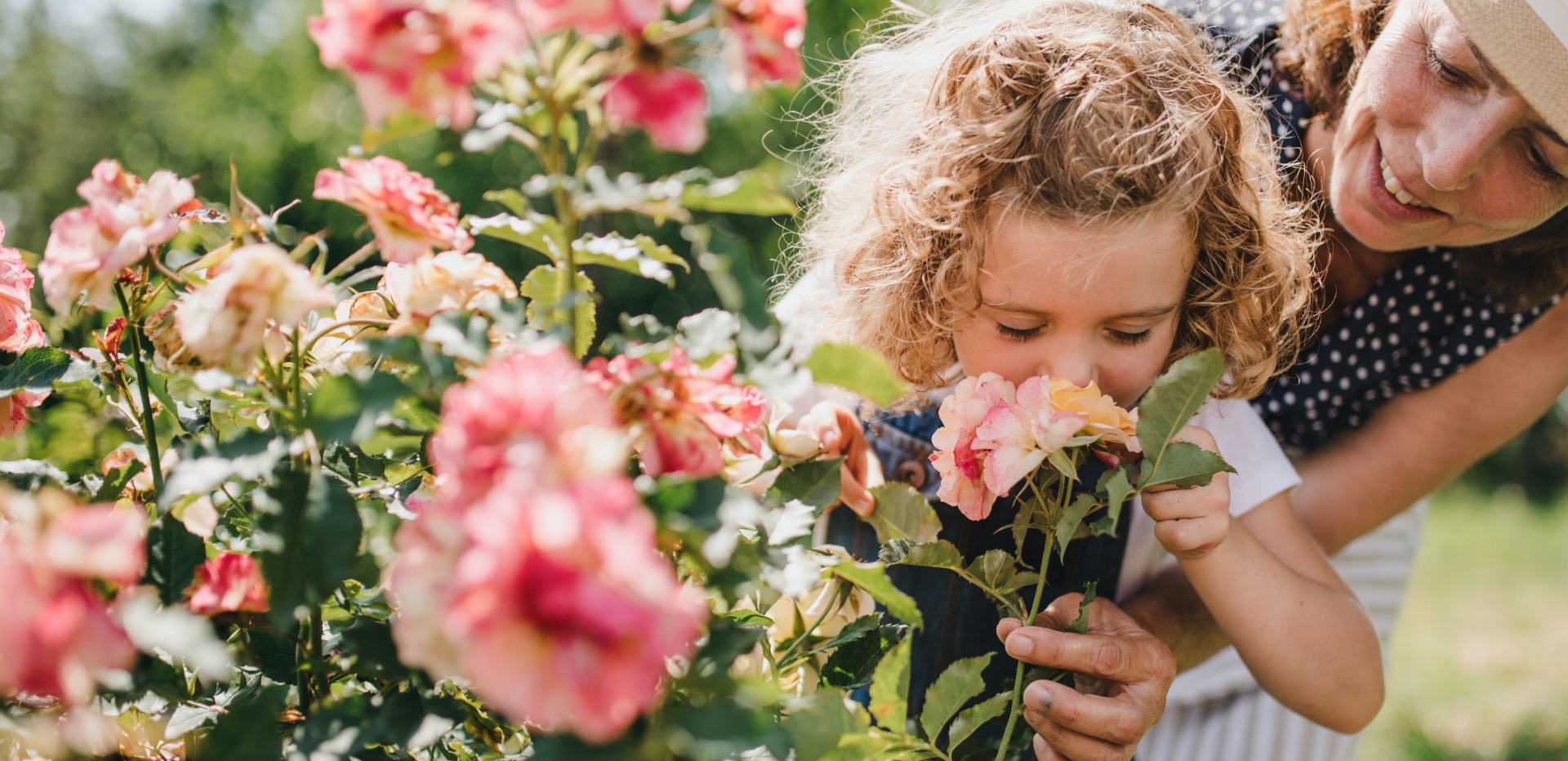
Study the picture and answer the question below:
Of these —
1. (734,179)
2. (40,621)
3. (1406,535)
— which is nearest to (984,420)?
(734,179)

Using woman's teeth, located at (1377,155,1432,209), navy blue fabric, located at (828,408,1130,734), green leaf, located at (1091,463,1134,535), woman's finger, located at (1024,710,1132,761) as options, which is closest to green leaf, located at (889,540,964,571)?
green leaf, located at (1091,463,1134,535)

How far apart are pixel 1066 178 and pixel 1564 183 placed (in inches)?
28.8

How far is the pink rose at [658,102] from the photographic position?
0.48 m

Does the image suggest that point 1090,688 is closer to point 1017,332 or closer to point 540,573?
point 1017,332

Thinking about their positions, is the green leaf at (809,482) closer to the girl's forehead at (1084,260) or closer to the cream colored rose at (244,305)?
the cream colored rose at (244,305)

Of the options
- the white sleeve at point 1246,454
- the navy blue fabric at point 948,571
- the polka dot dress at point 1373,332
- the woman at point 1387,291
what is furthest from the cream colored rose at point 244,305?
the polka dot dress at point 1373,332

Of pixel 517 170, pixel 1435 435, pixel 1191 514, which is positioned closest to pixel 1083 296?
pixel 1191 514

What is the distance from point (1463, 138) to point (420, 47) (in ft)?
4.25

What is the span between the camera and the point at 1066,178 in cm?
109

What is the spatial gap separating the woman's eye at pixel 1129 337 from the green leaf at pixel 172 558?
93cm

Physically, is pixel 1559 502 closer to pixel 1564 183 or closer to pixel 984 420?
pixel 1564 183

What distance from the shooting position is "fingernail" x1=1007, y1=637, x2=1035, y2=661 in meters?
0.80

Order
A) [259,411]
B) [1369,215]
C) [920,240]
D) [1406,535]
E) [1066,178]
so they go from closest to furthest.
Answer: [259,411], [1066,178], [920,240], [1369,215], [1406,535]

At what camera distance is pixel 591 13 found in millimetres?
420
